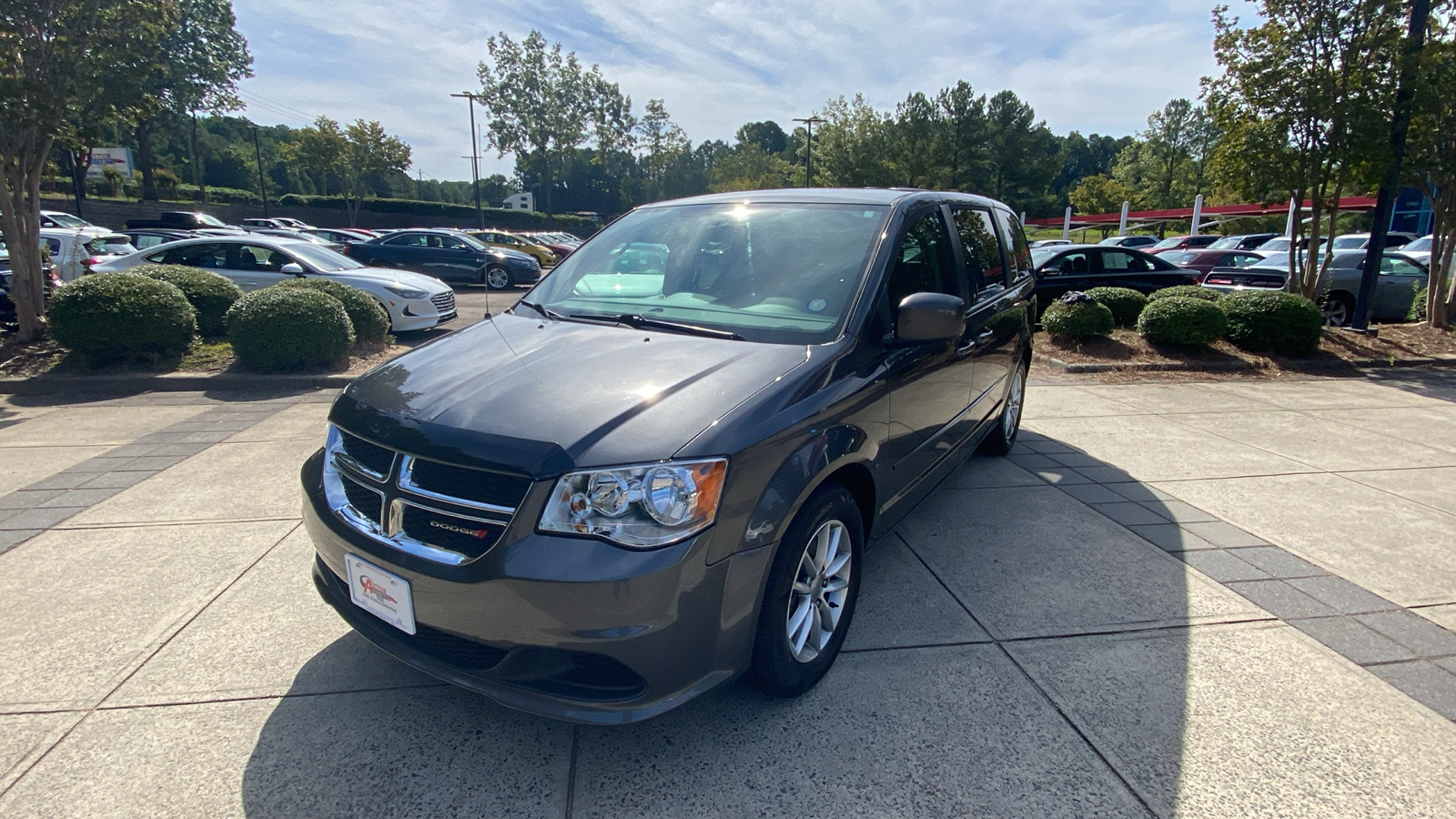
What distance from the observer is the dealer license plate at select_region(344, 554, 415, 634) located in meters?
2.19

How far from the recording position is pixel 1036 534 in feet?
13.5

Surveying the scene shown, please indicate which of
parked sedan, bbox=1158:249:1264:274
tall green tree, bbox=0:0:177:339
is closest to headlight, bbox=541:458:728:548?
tall green tree, bbox=0:0:177:339

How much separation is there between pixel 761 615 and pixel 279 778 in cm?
156

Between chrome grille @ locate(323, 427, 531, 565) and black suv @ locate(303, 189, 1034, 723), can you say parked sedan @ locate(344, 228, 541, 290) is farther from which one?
chrome grille @ locate(323, 427, 531, 565)

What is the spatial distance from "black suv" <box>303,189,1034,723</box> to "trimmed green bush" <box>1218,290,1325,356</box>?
8.31m

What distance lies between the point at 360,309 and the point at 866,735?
8694 millimetres

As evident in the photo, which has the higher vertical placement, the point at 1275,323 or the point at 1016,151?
the point at 1016,151

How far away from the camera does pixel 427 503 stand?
2166 mm

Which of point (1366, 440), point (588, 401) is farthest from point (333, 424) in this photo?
point (1366, 440)

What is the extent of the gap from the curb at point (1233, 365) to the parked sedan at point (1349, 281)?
7.34ft

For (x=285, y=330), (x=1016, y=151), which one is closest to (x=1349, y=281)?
(x=285, y=330)

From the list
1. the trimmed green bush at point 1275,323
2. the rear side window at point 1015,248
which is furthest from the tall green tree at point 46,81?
the trimmed green bush at point 1275,323

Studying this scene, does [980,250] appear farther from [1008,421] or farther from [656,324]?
[656,324]

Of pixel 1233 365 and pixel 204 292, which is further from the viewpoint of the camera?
pixel 204 292
